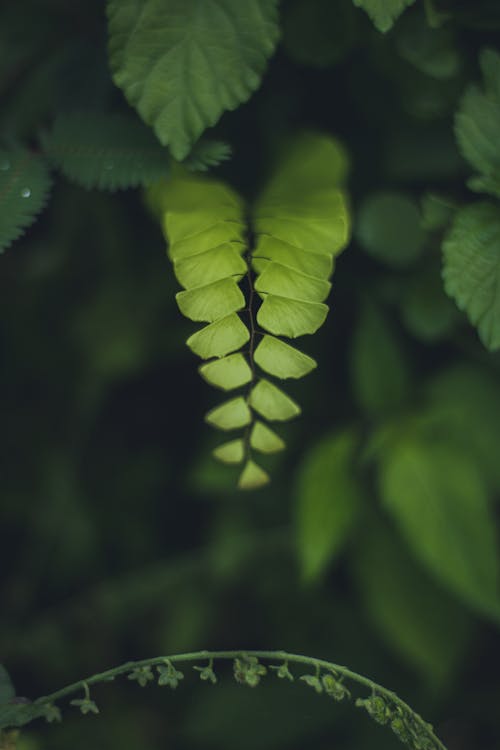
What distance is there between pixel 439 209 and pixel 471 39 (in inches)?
15.4

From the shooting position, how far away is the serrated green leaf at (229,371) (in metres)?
0.89

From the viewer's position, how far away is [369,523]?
4.90 feet

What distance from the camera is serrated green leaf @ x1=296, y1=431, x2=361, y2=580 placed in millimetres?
1288

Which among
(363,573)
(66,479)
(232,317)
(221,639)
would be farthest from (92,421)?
(232,317)

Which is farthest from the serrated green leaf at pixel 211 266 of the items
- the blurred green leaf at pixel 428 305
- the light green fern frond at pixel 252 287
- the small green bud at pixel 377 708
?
the small green bud at pixel 377 708

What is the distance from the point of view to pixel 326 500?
1.35 metres

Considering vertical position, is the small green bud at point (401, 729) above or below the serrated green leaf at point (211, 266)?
below

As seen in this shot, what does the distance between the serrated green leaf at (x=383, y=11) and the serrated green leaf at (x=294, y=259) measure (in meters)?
0.31

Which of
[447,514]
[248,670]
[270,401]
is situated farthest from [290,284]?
[447,514]

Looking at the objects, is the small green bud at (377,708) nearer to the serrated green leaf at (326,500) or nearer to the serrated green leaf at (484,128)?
the serrated green leaf at (326,500)

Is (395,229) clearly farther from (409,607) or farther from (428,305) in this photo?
(409,607)

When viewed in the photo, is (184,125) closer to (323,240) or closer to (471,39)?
(323,240)

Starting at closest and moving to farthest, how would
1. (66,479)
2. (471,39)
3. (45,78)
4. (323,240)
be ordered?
(323,240)
(471,39)
(45,78)
(66,479)

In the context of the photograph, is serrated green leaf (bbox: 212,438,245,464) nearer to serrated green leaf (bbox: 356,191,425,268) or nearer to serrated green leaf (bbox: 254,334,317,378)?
serrated green leaf (bbox: 254,334,317,378)
